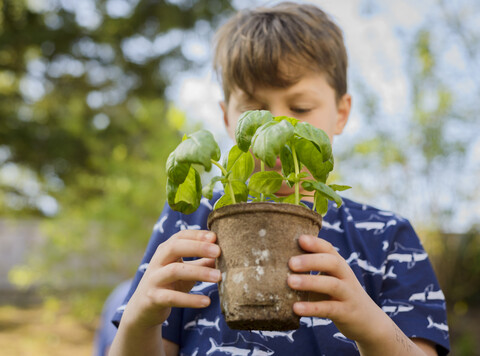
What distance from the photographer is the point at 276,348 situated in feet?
5.40

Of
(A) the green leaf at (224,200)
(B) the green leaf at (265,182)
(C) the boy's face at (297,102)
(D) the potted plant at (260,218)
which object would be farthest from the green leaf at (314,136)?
(C) the boy's face at (297,102)

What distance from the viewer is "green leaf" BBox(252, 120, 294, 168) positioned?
1065mm

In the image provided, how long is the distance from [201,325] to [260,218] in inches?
29.7

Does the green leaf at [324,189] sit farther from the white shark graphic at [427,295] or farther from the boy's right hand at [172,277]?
the white shark graphic at [427,295]

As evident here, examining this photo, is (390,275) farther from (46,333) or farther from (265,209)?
(46,333)

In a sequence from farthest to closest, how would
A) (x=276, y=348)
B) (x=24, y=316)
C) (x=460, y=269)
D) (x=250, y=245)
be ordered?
(x=24, y=316) → (x=460, y=269) → (x=276, y=348) → (x=250, y=245)

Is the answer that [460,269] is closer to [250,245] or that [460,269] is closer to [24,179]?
[250,245]

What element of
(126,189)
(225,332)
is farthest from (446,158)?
(225,332)

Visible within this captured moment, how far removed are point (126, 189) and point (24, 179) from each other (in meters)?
6.30

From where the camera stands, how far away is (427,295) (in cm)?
177

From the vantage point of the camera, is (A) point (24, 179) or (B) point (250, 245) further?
(A) point (24, 179)

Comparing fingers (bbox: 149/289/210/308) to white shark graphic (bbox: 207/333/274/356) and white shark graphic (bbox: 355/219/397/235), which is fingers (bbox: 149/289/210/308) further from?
white shark graphic (bbox: 355/219/397/235)

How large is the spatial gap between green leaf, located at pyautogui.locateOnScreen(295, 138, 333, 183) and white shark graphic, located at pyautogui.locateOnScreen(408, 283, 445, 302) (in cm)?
77

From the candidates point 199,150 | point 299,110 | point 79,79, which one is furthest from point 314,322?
point 79,79
